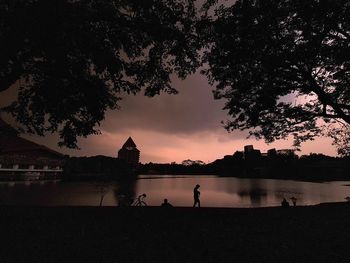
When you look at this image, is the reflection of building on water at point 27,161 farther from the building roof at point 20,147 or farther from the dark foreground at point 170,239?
the dark foreground at point 170,239

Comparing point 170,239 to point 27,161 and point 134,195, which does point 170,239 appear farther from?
point 27,161

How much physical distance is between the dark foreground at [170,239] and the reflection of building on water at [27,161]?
92.6 metres

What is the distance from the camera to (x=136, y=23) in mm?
12562

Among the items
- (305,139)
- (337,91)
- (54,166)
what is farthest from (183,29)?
(54,166)

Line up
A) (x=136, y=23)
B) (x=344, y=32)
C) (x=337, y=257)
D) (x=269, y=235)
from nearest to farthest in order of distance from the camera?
(x=337, y=257) → (x=269, y=235) → (x=136, y=23) → (x=344, y=32)

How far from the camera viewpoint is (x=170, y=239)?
421 inches

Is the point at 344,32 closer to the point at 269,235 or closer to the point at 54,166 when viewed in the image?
the point at 269,235

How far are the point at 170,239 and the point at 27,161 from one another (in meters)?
118

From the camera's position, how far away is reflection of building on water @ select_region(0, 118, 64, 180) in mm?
106231

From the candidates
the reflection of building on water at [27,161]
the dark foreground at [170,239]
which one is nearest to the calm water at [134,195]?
the reflection of building on water at [27,161]

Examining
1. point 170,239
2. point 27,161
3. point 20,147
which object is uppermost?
point 20,147

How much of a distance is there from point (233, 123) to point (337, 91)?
7598mm

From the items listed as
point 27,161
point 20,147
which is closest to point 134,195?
point 27,161

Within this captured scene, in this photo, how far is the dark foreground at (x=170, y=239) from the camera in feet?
28.9
